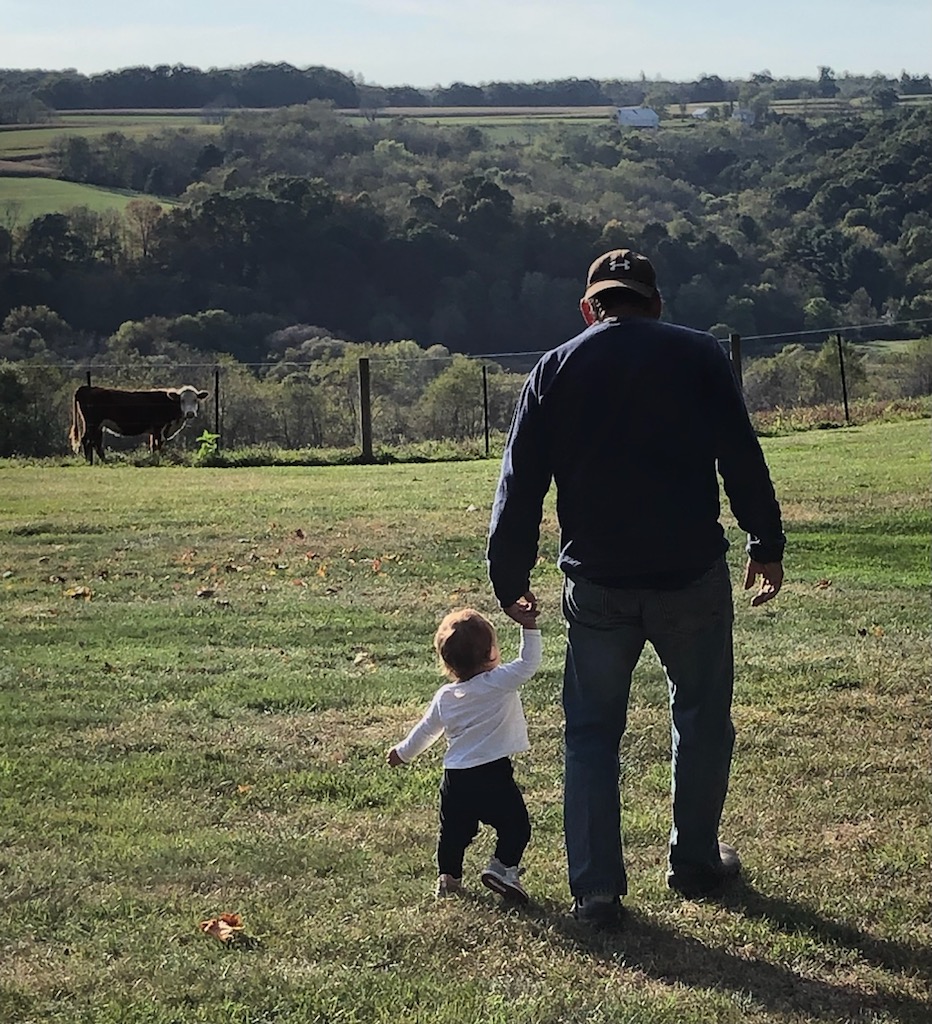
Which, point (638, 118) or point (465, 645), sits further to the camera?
point (638, 118)

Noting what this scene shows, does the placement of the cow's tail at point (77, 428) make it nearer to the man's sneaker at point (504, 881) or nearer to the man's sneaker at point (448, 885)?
the man's sneaker at point (448, 885)

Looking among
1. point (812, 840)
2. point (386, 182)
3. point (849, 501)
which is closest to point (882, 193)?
point (386, 182)

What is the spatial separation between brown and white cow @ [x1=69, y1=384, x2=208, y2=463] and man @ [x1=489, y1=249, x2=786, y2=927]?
20.6 metres

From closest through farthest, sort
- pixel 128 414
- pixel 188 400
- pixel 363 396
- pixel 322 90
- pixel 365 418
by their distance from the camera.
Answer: pixel 365 418 < pixel 363 396 < pixel 128 414 < pixel 188 400 < pixel 322 90

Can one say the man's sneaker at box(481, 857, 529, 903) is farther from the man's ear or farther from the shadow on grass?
the man's ear

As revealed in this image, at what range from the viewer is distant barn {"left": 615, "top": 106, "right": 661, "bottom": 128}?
10497 cm

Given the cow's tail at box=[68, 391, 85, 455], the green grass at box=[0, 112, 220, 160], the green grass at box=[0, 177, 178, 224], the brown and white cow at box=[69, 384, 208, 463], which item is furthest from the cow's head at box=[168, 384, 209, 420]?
the green grass at box=[0, 112, 220, 160]

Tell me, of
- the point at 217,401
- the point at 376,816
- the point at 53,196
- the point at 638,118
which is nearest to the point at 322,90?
the point at 638,118

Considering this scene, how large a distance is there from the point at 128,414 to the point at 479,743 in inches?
851

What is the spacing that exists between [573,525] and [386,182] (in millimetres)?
75796

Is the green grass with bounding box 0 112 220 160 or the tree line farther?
the tree line

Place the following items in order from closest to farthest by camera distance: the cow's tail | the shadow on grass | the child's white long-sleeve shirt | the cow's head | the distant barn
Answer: the shadow on grass < the child's white long-sleeve shirt < the cow's tail < the cow's head < the distant barn

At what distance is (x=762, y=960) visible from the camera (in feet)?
13.4

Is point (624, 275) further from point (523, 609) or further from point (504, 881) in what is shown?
point (504, 881)
